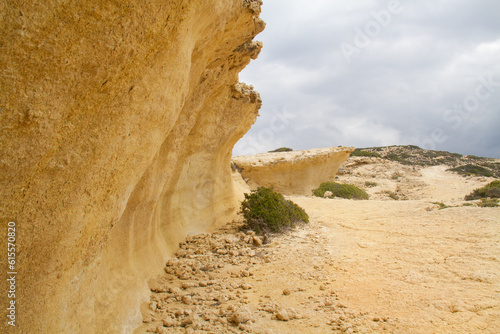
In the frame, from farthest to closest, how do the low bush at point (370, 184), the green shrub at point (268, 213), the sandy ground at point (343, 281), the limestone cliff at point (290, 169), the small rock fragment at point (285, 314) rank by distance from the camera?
the low bush at point (370, 184), the limestone cliff at point (290, 169), the green shrub at point (268, 213), the small rock fragment at point (285, 314), the sandy ground at point (343, 281)

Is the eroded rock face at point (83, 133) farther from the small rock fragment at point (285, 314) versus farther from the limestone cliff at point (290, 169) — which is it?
the limestone cliff at point (290, 169)

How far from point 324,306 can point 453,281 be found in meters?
1.49

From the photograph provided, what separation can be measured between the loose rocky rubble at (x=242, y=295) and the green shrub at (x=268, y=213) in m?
1.05

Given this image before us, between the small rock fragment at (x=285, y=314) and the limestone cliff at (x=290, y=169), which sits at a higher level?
the limestone cliff at (x=290, y=169)

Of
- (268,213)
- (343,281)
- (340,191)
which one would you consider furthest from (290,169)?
(343,281)

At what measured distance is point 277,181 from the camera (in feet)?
52.9

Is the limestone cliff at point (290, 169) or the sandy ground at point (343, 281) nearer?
the sandy ground at point (343, 281)

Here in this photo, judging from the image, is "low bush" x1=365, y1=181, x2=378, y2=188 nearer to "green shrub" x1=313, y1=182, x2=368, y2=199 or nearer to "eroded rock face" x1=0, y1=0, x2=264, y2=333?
"green shrub" x1=313, y1=182, x2=368, y2=199

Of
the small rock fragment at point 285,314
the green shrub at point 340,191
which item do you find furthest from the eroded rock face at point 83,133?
the green shrub at point 340,191

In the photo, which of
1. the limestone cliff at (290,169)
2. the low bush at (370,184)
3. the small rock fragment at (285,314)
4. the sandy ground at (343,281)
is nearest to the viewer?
the sandy ground at (343,281)

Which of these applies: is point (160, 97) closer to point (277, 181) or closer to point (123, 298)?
point (123, 298)

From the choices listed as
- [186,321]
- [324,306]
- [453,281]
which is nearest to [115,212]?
[186,321]

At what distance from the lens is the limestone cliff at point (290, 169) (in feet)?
51.4

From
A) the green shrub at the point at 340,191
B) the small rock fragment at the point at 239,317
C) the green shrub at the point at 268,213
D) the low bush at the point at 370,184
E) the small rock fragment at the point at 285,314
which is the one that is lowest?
the small rock fragment at the point at 239,317
